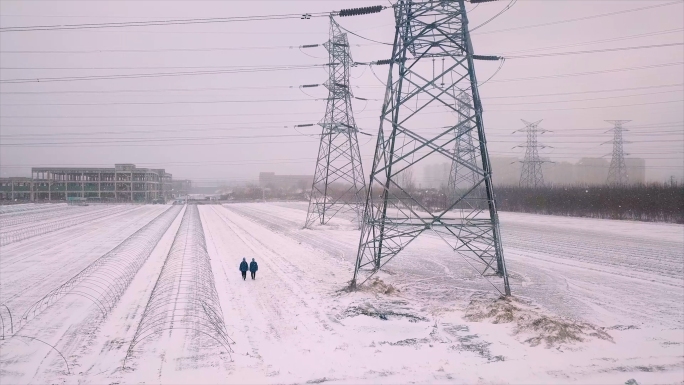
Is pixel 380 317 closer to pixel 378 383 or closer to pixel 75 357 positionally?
pixel 378 383

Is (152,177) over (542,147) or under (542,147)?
under

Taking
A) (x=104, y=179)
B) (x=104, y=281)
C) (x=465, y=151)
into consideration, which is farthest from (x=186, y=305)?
(x=104, y=179)

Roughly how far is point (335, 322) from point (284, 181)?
102 metres

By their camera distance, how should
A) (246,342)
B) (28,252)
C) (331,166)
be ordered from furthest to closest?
(331,166), (28,252), (246,342)

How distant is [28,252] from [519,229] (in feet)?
86.6

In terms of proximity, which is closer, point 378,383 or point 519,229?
point 378,383

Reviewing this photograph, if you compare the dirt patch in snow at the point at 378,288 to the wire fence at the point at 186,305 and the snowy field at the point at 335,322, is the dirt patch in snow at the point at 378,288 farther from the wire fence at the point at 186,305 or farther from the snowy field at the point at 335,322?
the wire fence at the point at 186,305

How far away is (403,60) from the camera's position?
37.0 ft

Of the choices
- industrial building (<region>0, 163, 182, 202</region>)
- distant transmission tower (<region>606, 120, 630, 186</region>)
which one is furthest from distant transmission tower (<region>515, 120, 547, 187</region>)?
industrial building (<region>0, 163, 182, 202</region>)

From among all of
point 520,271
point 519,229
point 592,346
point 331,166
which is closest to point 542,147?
point 519,229

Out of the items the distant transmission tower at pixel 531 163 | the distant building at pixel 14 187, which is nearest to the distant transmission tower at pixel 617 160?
the distant transmission tower at pixel 531 163

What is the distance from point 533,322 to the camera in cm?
834

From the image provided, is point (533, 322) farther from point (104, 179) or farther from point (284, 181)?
point (284, 181)

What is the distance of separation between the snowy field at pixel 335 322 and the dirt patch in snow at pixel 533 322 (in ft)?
0.10
